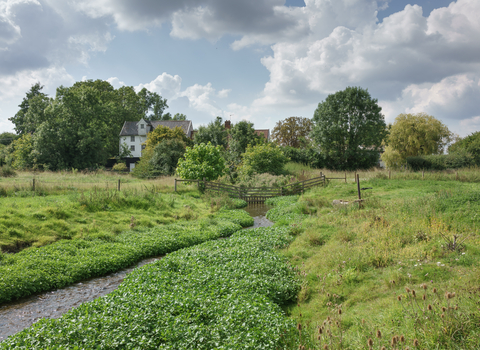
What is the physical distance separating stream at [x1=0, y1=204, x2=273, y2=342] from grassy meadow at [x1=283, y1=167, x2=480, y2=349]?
222 inches

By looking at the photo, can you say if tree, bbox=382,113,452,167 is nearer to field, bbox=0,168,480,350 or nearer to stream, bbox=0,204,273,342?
field, bbox=0,168,480,350

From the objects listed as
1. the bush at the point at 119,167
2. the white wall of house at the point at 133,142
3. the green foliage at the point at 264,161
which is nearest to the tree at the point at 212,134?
the green foliage at the point at 264,161

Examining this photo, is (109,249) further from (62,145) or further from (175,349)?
(62,145)

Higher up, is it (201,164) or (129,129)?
(129,129)

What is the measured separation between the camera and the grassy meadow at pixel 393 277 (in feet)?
13.6

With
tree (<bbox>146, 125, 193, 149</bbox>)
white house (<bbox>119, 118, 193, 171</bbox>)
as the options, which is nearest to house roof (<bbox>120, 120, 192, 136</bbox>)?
white house (<bbox>119, 118, 193, 171</bbox>)

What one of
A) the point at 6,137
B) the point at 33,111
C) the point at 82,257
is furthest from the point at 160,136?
the point at 6,137

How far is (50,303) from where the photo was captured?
761 centimetres

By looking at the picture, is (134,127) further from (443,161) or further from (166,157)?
(443,161)

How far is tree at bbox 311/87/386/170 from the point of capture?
37.5 meters

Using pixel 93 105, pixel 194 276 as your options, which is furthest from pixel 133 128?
pixel 194 276

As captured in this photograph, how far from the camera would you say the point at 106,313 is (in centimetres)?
609

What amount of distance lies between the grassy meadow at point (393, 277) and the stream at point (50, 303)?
222 inches

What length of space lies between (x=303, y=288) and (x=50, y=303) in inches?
264
